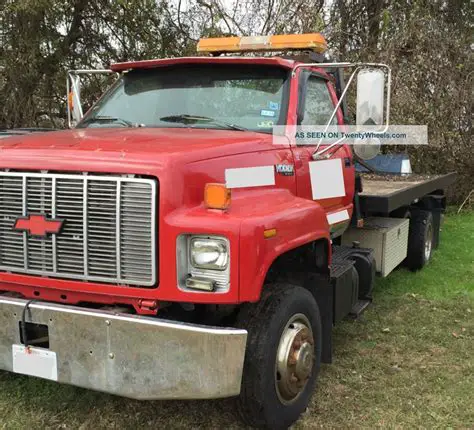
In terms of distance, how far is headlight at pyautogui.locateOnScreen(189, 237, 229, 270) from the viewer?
291 cm

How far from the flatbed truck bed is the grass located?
109 cm

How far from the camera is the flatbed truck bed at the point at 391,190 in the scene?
5.30 meters

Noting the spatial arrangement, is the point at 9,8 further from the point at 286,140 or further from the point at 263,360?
the point at 263,360

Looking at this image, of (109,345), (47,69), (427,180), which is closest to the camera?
(109,345)

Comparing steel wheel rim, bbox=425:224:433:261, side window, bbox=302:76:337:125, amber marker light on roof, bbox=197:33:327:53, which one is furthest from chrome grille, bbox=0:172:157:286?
steel wheel rim, bbox=425:224:433:261

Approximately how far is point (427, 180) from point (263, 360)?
4.63m

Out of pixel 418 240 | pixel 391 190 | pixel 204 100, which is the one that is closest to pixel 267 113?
pixel 204 100

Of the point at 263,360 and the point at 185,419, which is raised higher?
the point at 263,360

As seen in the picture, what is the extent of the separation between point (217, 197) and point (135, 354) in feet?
2.98

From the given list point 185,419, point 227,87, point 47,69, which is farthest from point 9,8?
point 185,419

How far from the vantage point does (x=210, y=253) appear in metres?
2.94

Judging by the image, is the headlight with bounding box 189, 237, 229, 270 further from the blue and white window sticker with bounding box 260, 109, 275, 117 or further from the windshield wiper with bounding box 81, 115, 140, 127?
the windshield wiper with bounding box 81, 115, 140, 127

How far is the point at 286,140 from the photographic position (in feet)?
13.6

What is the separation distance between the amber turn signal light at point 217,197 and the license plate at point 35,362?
3.82 feet
